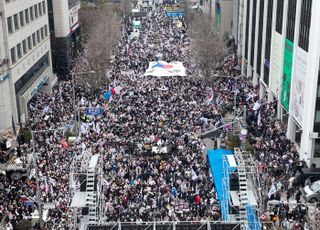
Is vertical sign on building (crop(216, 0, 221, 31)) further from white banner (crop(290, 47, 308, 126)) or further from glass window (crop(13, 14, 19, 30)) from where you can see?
white banner (crop(290, 47, 308, 126))

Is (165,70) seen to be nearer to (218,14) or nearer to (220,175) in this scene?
(220,175)

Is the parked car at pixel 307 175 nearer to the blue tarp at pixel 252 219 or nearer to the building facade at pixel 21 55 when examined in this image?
the blue tarp at pixel 252 219

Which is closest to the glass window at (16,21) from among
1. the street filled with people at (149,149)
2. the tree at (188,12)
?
the street filled with people at (149,149)

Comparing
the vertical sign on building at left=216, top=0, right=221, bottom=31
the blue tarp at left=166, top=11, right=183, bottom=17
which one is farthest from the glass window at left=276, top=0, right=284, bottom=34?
the blue tarp at left=166, top=11, right=183, bottom=17

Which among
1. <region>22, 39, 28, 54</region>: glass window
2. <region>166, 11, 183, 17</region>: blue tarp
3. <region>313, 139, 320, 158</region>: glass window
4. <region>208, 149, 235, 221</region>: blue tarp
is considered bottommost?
<region>166, 11, 183, 17</region>: blue tarp

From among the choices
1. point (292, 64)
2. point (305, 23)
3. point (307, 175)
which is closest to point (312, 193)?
point (307, 175)

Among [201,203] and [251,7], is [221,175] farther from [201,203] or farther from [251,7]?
[251,7]
